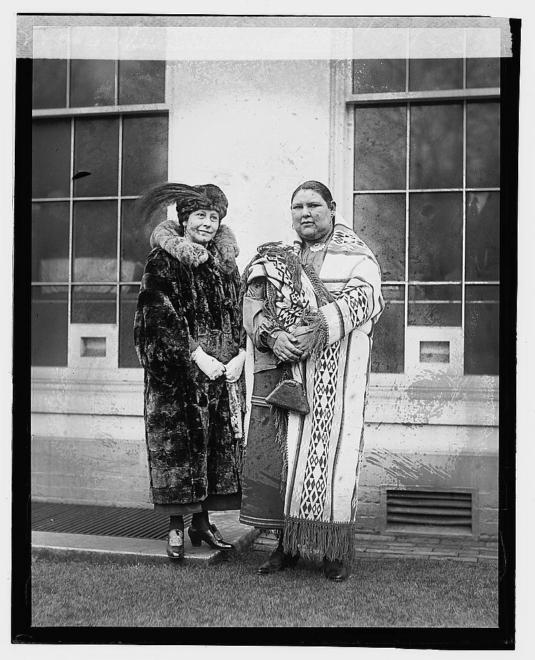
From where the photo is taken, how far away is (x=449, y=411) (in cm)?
492

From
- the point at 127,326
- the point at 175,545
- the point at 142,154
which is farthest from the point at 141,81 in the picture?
the point at 175,545

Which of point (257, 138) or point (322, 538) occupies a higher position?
point (257, 138)

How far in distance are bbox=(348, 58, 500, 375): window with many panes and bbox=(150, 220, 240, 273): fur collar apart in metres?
0.81

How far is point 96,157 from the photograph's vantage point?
16.7 feet

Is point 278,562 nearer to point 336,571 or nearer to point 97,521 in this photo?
→ point 336,571

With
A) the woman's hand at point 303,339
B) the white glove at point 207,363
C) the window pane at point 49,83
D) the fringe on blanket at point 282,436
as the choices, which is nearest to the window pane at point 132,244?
the white glove at point 207,363

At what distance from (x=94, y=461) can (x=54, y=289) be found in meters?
1.11

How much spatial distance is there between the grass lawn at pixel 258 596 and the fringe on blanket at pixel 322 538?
18 cm

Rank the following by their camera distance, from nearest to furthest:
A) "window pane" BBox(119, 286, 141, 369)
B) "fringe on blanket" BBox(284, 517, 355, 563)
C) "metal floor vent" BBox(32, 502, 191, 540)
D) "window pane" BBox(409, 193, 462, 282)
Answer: "fringe on blanket" BBox(284, 517, 355, 563) → "window pane" BBox(409, 193, 462, 282) → "metal floor vent" BBox(32, 502, 191, 540) → "window pane" BBox(119, 286, 141, 369)

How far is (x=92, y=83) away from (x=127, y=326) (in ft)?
5.02

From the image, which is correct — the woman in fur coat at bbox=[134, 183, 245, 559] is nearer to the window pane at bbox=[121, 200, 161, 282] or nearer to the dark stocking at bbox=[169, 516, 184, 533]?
the dark stocking at bbox=[169, 516, 184, 533]

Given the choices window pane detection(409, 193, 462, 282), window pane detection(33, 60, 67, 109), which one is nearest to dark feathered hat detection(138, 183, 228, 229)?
window pane detection(33, 60, 67, 109)

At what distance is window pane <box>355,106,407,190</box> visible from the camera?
497 centimetres

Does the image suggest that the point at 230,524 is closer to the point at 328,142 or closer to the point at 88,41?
the point at 328,142
